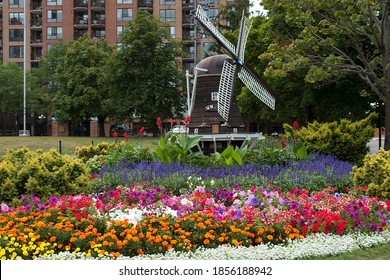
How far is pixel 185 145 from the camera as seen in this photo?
16.3 metres

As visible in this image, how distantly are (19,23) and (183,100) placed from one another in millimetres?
40394

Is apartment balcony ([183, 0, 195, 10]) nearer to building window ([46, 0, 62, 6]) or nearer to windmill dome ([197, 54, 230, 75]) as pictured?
building window ([46, 0, 62, 6])

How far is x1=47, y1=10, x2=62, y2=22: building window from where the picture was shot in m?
84.6

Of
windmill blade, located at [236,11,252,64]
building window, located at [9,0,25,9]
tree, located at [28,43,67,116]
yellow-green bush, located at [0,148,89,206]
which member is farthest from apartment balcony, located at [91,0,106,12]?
yellow-green bush, located at [0,148,89,206]

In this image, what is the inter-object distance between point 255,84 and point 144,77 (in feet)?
96.1

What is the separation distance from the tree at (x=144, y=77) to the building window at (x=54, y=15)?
30.1 meters

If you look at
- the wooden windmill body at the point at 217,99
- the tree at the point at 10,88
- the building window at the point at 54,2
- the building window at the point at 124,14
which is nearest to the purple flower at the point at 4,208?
the wooden windmill body at the point at 217,99

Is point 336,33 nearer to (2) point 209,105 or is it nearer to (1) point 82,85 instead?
(2) point 209,105

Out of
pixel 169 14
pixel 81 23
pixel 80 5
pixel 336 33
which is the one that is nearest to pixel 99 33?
pixel 81 23

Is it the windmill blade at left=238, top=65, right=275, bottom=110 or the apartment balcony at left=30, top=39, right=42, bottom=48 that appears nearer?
the windmill blade at left=238, top=65, right=275, bottom=110

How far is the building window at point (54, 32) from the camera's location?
84.8m

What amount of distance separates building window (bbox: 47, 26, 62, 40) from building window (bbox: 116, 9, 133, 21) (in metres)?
9.89

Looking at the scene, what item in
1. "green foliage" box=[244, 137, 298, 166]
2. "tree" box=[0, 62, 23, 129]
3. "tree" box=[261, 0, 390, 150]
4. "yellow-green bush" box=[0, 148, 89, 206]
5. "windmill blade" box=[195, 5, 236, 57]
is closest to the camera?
"yellow-green bush" box=[0, 148, 89, 206]

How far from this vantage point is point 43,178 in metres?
10.9
